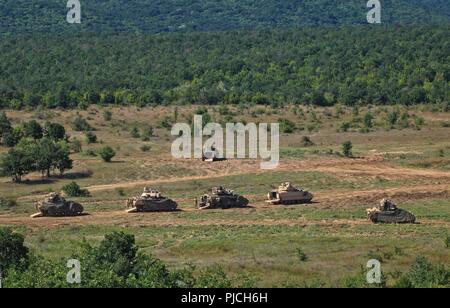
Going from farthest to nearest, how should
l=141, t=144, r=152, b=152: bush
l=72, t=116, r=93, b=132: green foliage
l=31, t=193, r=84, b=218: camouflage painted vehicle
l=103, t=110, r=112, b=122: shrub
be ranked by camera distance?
1. l=103, t=110, r=112, b=122: shrub
2. l=72, t=116, r=93, b=132: green foliage
3. l=141, t=144, r=152, b=152: bush
4. l=31, t=193, r=84, b=218: camouflage painted vehicle

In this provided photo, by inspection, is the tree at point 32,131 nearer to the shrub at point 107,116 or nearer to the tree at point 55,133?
the tree at point 55,133

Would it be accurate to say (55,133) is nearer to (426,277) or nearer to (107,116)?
(107,116)

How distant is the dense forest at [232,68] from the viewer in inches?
4144

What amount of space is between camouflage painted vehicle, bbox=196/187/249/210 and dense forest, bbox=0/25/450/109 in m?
50.3

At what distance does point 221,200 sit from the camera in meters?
49.5

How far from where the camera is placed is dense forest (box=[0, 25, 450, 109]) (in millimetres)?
105250

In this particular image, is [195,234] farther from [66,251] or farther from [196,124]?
[196,124]

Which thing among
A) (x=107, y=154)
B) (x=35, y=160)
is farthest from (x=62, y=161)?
(x=107, y=154)

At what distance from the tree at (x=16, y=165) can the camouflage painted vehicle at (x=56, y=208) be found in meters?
12.3

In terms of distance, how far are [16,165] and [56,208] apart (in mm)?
13136

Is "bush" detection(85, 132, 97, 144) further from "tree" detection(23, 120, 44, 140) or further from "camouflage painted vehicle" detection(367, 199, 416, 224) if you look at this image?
"camouflage painted vehicle" detection(367, 199, 416, 224)

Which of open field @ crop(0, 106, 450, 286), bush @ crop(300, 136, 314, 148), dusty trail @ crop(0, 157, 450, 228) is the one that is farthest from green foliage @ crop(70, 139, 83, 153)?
bush @ crop(300, 136, 314, 148)

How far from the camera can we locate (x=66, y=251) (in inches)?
1533
